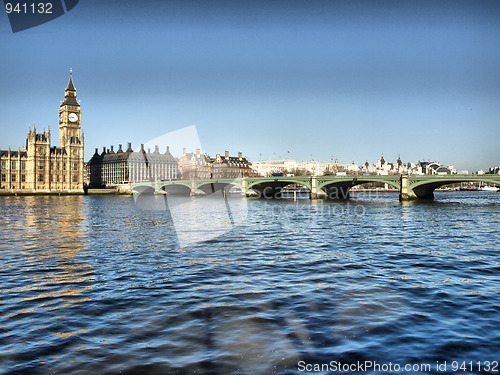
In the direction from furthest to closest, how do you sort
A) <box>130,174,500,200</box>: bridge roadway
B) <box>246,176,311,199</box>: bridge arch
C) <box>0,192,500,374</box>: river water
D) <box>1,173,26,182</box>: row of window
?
<box>1,173,26,182</box>: row of window
<box>246,176,311,199</box>: bridge arch
<box>130,174,500,200</box>: bridge roadway
<box>0,192,500,374</box>: river water

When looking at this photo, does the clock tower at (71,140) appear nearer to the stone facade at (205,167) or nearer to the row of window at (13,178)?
the row of window at (13,178)

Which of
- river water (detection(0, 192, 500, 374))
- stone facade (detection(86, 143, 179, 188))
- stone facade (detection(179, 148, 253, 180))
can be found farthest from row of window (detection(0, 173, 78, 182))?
river water (detection(0, 192, 500, 374))

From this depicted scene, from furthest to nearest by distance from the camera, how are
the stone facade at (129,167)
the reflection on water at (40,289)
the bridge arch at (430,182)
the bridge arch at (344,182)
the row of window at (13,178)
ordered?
the stone facade at (129,167)
the row of window at (13,178)
the bridge arch at (344,182)
the bridge arch at (430,182)
the reflection on water at (40,289)

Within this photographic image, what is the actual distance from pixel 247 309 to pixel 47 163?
146078 millimetres

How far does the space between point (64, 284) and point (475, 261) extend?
17718mm

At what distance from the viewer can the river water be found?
8805mm

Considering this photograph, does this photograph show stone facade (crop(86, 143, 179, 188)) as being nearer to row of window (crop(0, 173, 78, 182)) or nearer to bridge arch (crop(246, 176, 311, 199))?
row of window (crop(0, 173, 78, 182))

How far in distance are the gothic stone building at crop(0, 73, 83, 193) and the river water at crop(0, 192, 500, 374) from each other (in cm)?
12869

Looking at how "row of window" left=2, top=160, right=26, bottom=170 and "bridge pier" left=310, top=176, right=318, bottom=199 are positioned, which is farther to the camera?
"row of window" left=2, top=160, right=26, bottom=170

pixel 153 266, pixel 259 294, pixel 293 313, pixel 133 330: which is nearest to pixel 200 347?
pixel 133 330

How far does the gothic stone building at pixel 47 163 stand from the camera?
448 ft

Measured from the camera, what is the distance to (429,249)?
2358 centimetres

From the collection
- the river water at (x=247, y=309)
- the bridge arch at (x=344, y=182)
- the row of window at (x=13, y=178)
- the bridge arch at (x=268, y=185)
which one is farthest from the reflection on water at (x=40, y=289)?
the row of window at (x=13, y=178)

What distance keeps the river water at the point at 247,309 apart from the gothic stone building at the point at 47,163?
12869cm
